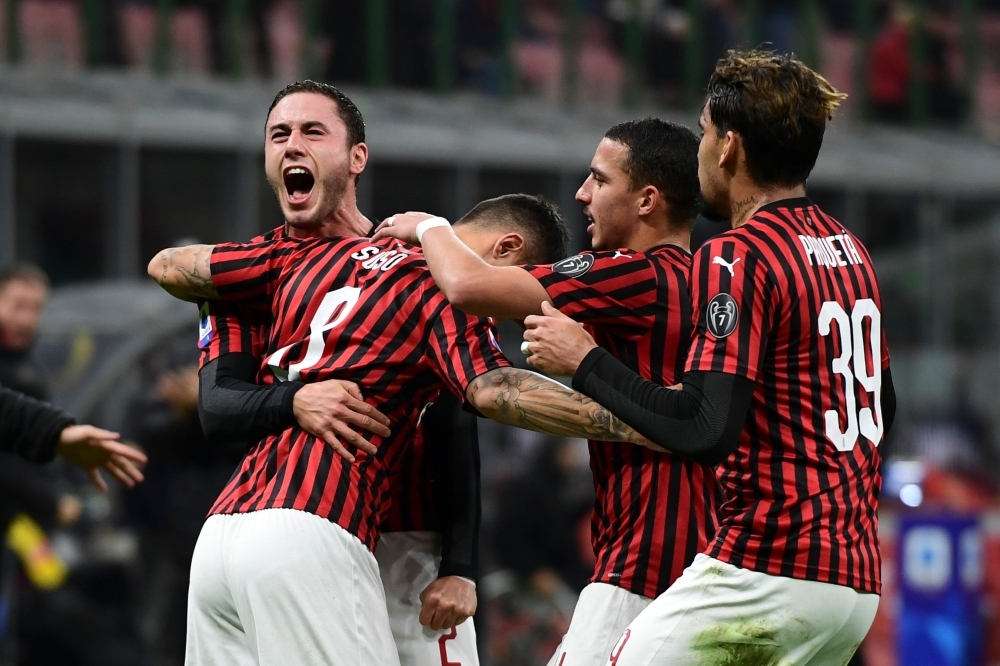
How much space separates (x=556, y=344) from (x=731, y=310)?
0.48 metres

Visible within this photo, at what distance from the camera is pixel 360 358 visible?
150 inches

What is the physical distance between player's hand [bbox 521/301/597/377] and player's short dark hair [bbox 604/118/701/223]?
67cm

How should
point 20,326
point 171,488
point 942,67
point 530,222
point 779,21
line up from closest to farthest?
point 530,222 < point 20,326 < point 171,488 < point 779,21 < point 942,67

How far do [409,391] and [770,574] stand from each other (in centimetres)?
113

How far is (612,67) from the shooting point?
1552 cm

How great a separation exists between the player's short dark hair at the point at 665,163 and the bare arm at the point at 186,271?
124cm

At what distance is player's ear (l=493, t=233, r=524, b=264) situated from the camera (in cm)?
431

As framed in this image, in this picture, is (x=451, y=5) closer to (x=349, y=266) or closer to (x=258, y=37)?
(x=258, y=37)

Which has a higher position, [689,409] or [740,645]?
[689,409]

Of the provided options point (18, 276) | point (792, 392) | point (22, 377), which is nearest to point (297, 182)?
point (792, 392)

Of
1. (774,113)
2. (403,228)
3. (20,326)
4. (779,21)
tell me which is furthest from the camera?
(779,21)

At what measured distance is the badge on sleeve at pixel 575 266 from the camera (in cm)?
375

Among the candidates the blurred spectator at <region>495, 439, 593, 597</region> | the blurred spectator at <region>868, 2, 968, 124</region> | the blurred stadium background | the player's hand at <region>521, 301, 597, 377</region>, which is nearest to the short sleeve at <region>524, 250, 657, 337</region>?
the player's hand at <region>521, 301, 597, 377</region>

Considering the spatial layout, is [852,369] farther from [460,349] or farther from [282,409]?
[282,409]
